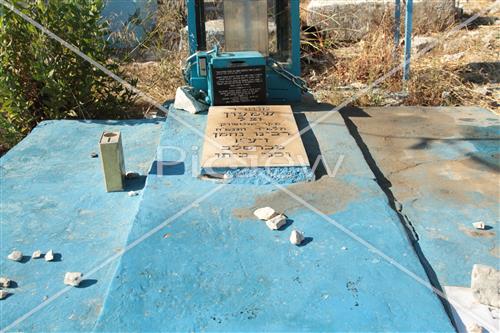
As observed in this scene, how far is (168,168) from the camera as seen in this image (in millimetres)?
3369

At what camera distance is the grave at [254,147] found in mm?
3217

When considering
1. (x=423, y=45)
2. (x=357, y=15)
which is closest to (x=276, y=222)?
(x=423, y=45)

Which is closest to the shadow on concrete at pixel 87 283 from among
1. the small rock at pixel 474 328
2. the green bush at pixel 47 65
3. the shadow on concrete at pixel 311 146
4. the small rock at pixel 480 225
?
the shadow on concrete at pixel 311 146

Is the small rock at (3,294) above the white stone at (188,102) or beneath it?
beneath

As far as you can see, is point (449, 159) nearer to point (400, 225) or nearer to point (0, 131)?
point (400, 225)

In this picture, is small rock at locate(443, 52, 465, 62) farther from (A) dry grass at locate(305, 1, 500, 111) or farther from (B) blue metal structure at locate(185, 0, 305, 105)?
(B) blue metal structure at locate(185, 0, 305, 105)

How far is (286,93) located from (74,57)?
1817mm

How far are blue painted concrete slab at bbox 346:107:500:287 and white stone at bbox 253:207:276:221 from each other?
2.50 ft

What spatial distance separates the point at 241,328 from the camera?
2088mm

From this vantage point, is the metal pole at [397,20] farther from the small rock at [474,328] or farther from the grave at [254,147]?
the small rock at [474,328]

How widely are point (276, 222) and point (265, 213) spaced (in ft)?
0.40

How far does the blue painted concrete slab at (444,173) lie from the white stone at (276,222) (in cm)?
71

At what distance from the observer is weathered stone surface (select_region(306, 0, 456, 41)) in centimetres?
718

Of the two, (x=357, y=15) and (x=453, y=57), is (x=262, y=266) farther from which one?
(x=357, y=15)
